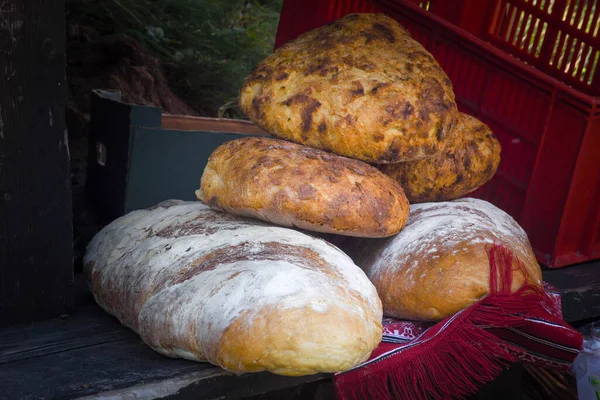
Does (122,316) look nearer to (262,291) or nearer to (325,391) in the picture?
(262,291)

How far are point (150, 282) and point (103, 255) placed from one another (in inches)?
16.0

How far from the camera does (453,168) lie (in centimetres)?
228

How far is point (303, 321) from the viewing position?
1.37m

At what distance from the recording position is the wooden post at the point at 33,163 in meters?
1.66

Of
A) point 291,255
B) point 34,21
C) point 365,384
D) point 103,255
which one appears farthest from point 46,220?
point 365,384

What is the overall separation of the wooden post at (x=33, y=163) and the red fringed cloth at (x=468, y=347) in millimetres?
882

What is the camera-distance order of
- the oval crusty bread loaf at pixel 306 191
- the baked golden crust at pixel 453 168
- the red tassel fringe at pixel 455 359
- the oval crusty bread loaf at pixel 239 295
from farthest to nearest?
1. the baked golden crust at pixel 453 168
2. the oval crusty bread loaf at pixel 306 191
3. the red tassel fringe at pixel 455 359
4. the oval crusty bread loaf at pixel 239 295

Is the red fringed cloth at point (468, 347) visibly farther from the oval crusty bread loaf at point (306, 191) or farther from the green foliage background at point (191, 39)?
the green foliage background at point (191, 39)

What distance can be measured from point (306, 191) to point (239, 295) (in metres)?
0.44

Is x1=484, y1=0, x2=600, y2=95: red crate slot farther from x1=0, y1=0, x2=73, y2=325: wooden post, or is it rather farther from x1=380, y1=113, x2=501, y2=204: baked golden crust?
x1=0, y1=0, x2=73, y2=325: wooden post

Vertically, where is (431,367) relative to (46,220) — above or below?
below

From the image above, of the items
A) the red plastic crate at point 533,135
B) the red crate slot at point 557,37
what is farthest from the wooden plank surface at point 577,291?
the red crate slot at point 557,37

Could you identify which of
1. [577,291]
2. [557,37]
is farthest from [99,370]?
[557,37]

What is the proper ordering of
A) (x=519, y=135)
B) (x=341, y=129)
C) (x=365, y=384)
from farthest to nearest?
(x=519, y=135) → (x=341, y=129) → (x=365, y=384)
